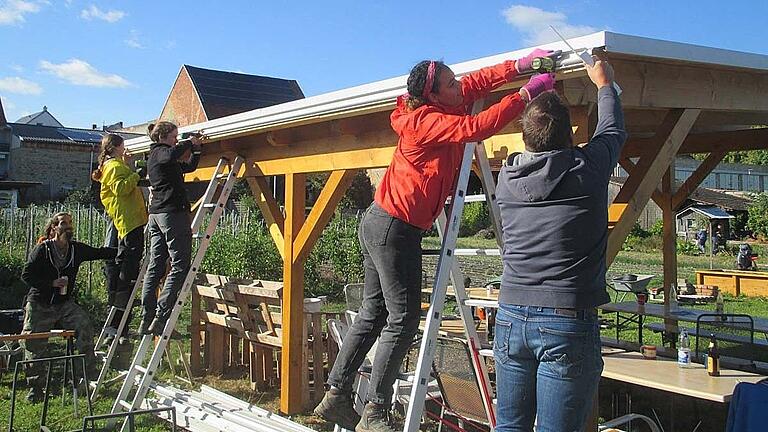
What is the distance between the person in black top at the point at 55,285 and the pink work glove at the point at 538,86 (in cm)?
546

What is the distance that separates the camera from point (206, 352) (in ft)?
27.5

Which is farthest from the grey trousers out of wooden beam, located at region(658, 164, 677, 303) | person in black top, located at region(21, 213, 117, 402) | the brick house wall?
the brick house wall

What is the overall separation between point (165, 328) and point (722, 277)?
15517mm

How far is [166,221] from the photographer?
6199 millimetres

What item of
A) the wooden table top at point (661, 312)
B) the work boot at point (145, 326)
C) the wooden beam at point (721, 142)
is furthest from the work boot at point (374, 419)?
the wooden beam at point (721, 142)

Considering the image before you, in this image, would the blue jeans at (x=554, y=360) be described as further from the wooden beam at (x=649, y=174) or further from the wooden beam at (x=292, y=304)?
the wooden beam at (x=292, y=304)

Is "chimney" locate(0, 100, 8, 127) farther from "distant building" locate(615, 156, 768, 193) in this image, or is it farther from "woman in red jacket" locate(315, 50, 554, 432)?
"distant building" locate(615, 156, 768, 193)

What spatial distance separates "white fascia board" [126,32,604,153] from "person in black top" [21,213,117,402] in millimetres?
1768

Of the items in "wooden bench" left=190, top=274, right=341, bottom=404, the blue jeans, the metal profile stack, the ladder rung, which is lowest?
the metal profile stack

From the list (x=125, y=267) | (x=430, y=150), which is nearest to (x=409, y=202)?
(x=430, y=150)

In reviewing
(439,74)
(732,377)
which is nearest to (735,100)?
(732,377)

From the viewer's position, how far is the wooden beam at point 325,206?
6031 millimetres

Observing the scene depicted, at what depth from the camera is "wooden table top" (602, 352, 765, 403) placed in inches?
172

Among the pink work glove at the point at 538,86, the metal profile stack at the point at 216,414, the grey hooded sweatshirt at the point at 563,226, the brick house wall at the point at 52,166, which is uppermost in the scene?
the brick house wall at the point at 52,166
